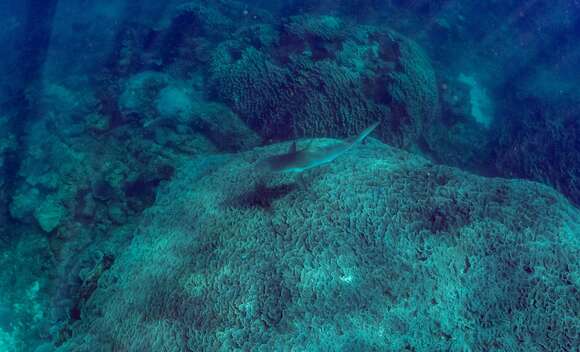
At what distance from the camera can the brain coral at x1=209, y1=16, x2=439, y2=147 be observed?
5395mm

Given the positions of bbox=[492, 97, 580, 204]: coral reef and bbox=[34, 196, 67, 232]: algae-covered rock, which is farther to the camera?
bbox=[492, 97, 580, 204]: coral reef

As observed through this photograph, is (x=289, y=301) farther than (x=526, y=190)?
No

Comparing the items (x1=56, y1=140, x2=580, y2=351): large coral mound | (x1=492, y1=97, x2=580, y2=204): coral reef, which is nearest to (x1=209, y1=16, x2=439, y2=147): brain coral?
(x1=492, y1=97, x2=580, y2=204): coral reef

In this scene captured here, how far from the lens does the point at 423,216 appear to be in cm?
270

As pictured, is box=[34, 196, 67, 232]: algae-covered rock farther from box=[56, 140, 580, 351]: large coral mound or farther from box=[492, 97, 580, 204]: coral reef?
box=[492, 97, 580, 204]: coral reef

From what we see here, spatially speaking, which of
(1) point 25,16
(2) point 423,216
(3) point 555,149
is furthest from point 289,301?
(1) point 25,16

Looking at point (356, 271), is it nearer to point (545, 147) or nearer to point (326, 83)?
point (326, 83)

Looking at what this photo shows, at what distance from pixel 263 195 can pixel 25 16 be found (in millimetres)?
23965

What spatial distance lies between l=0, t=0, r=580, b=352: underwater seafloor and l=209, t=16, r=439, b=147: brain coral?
4 cm

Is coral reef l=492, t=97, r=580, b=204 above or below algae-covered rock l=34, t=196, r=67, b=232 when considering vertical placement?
above

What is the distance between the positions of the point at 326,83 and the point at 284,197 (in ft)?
10.1

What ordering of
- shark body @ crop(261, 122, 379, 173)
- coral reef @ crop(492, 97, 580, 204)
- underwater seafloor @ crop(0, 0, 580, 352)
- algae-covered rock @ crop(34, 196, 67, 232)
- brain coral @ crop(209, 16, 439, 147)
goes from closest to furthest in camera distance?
underwater seafloor @ crop(0, 0, 580, 352) < shark body @ crop(261, 122, 379, 173) < algae-covered rock @ crop(34, 196, 67, 232) < brain coral @ crop(209, 16, 439, 147) < coral reef @ crop(492, 97, 580, 204)

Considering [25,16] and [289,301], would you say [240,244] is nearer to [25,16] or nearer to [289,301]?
[289,301]

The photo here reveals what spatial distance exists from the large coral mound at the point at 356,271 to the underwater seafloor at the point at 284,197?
14 millimetres
